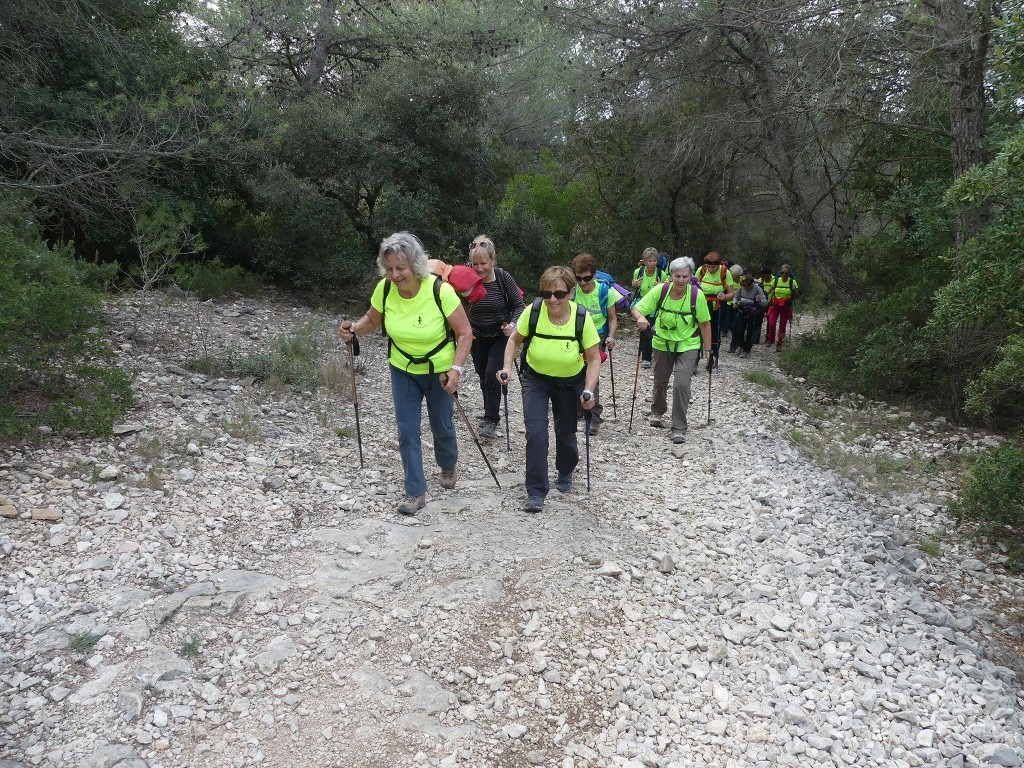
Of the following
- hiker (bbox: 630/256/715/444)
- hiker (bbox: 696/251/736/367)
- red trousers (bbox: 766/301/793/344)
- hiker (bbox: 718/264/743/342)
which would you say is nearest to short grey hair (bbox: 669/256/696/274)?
hiker (bbox: 630/256/715/444)

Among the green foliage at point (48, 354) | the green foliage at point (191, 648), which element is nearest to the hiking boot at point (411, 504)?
the green foliage at point (191, 648)

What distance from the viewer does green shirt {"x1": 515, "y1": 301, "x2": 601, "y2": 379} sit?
590cm

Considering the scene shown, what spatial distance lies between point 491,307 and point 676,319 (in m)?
2.24

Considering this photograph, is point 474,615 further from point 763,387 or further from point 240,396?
point 763,387

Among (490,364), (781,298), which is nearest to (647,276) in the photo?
(490,364)

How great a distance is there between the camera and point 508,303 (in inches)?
295

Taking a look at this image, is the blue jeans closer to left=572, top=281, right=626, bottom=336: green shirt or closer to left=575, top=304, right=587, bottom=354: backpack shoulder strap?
left=575, top=304, right=587, bottom=354: backpack shoulder strap

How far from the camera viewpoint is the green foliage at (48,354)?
5.88 metres

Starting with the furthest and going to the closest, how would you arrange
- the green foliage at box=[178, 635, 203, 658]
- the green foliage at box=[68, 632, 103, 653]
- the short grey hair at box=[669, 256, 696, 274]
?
the short grey hair at box=[669, 256, 696, 274] < the green foliage at box=[178, 635, 203, 658] < the green foliage at box=[68, 632, 103, 653]

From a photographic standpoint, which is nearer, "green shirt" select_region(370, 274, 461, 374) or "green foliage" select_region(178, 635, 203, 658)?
"green foliage" select_region(178, 635, 203, 658)

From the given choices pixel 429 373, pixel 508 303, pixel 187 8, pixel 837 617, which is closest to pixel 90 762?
pixel 429 373

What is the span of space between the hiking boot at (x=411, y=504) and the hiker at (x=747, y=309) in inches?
398

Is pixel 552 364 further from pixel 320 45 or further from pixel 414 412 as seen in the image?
pixel 320 45

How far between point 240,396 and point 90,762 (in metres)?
5.28
